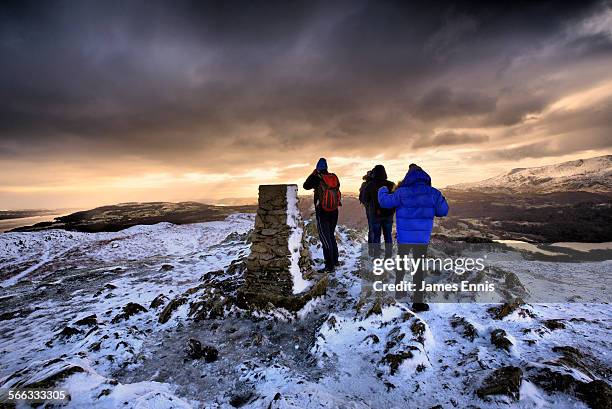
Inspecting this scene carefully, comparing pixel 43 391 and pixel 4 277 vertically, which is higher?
pixel 43 391

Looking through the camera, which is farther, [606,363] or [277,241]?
[277,241]

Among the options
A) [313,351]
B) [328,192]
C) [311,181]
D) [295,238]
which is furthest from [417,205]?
[313,351]

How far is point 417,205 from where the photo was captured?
5.47m

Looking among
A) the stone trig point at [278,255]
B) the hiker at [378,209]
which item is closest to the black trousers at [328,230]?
the stone trig point at [278,255]

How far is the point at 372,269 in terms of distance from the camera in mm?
8508

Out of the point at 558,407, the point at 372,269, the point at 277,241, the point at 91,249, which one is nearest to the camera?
the point at 558,407

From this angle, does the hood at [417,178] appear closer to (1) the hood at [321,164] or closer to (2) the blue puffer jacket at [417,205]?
(2) the blue puffer jacket at [417,205]

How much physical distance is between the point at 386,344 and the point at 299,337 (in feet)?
5.93

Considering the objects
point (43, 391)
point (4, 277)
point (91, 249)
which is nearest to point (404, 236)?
point (43, 391)

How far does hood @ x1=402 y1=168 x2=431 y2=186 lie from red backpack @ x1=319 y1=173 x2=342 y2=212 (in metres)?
2.22

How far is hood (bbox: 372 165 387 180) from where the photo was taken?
814 centimetres

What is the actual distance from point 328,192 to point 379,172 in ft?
6.73

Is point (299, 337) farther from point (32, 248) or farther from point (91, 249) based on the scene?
point (32, 248)

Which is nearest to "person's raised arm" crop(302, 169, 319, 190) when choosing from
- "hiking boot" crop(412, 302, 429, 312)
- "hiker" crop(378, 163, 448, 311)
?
"hiker" crop(378, 163, 448, 311)
